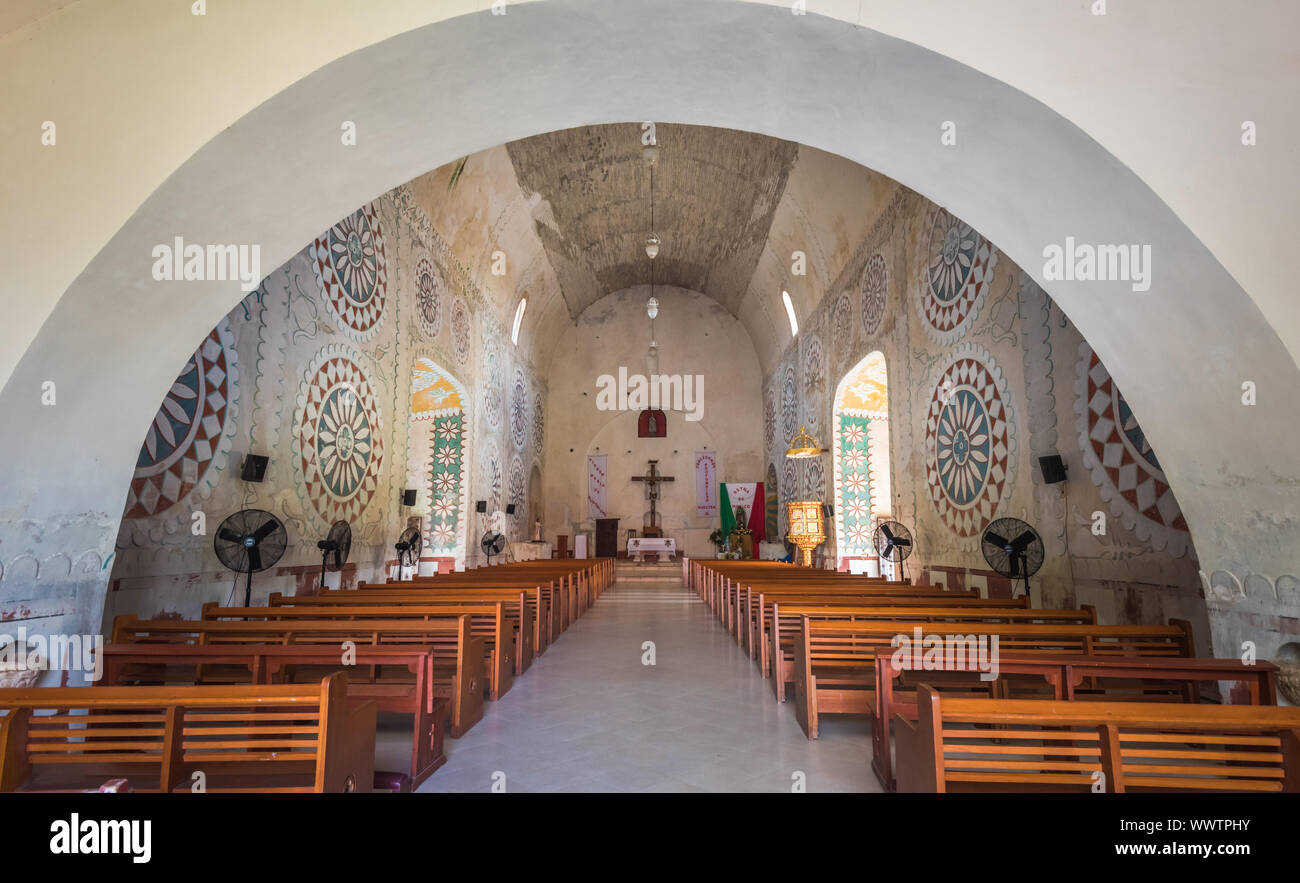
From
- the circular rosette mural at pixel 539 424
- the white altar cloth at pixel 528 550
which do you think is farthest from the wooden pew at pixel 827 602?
the circular rosette mural at pixel 539 424

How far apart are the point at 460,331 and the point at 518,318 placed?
13.9ft

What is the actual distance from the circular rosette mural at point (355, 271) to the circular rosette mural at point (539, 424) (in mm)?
9600

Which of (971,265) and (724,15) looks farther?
(971,265)

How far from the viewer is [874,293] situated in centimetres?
991

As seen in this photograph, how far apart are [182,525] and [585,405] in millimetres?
15062

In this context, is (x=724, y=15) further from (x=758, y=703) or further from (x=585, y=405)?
(x=585, y=405)

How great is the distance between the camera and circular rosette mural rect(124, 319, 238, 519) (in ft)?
16.4

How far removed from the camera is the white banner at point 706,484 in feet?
65.1

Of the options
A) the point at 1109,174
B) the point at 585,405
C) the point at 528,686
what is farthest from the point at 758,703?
the point at 585,405

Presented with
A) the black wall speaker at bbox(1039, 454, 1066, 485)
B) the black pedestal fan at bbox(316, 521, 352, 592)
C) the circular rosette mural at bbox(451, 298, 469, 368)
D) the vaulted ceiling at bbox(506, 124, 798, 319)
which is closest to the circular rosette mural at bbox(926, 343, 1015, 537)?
the black wall speaker at bbox(1039, 454, 1066, 485)

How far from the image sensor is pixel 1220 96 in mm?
2602

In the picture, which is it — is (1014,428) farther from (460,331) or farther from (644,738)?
(460,331)

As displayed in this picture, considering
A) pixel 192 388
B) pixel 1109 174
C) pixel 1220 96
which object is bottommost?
pixel 192 388

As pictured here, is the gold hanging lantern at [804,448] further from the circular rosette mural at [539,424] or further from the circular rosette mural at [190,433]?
the circular rosette mural at [539,424]
